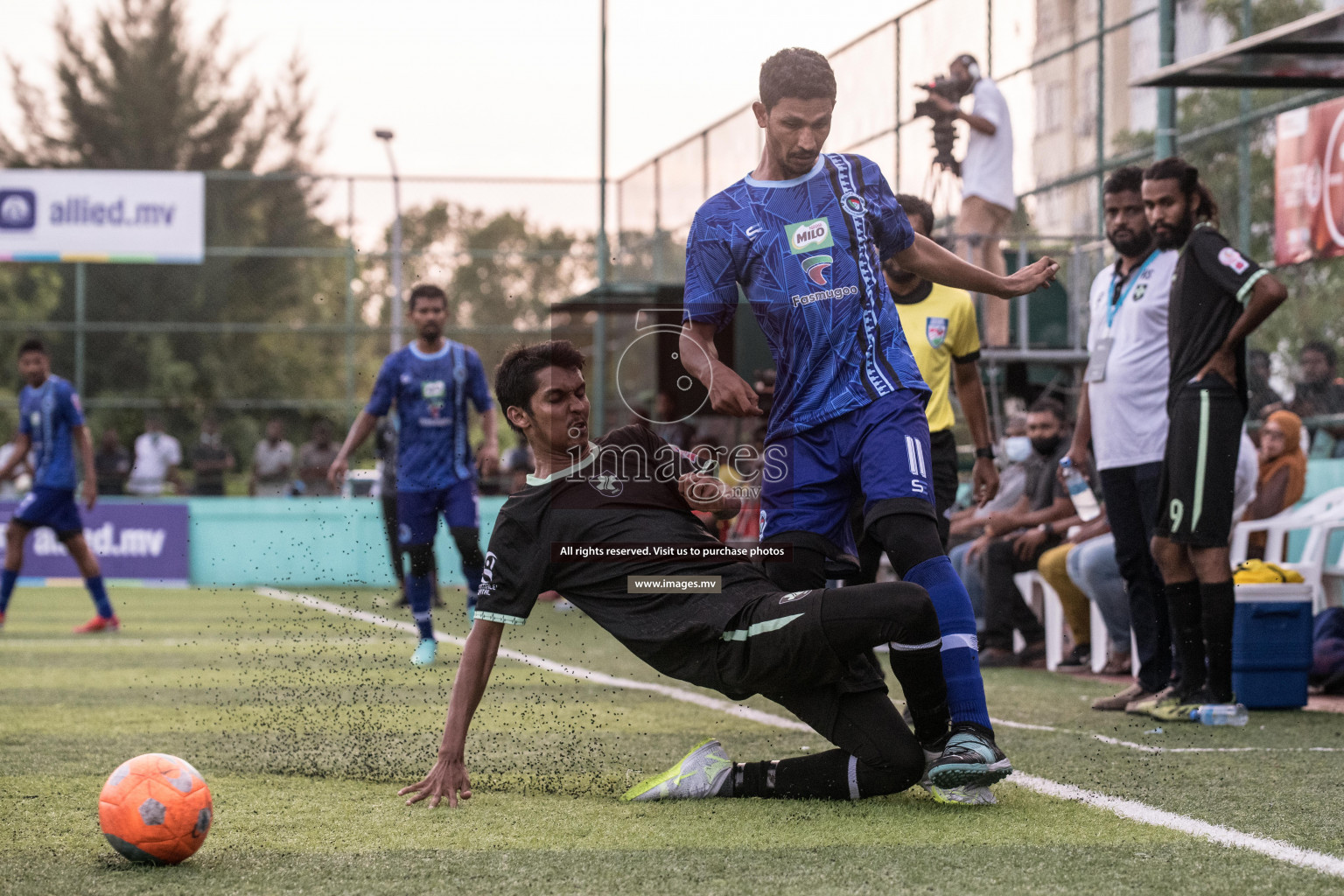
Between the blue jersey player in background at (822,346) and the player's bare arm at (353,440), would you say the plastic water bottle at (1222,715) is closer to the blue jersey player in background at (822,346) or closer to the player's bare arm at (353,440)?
the blue jersey player in background at (822,346)

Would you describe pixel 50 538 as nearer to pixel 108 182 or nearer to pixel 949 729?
pixel 108 182

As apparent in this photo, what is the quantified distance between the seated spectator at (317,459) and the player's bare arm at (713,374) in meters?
14.4

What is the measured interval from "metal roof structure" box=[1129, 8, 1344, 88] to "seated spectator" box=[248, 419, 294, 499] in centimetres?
1697

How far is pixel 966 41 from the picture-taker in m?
14.3

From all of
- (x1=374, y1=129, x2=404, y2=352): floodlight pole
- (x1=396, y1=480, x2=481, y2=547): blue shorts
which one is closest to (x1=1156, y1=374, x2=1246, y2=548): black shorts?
A: (x1=396, y1=480, x2=481, y2=547): blue shorts

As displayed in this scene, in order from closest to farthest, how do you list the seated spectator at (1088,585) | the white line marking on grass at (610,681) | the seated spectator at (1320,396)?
the white line marking on grass at (610,681)
the seated spectator at (1088,585)
the seated spectator at (1320,396)

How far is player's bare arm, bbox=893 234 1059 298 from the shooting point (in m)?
4.73

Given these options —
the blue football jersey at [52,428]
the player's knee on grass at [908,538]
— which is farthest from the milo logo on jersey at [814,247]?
the blue football jersey at [52,428]

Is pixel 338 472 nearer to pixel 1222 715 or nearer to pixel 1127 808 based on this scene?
pixel 1222 715

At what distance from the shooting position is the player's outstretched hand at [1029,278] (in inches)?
185

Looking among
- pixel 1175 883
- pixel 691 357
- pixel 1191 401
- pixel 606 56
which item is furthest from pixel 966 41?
pixel 1175 883

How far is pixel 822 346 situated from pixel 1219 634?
268cm

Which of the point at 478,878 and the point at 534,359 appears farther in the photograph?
the point at 534,359

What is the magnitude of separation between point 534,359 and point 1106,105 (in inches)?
395
